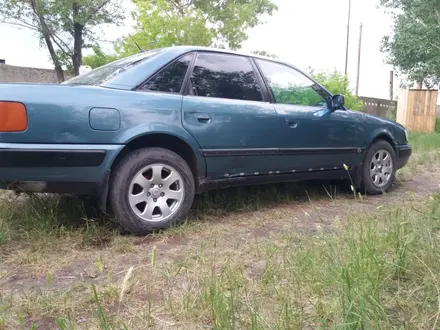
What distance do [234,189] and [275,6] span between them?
19.1 meters

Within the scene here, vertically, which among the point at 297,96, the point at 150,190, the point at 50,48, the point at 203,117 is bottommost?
the point at 150,190

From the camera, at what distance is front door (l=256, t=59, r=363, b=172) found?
12.6 feet

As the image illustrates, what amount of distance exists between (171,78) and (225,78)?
1.81ft

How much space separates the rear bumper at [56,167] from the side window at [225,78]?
37.7 inches

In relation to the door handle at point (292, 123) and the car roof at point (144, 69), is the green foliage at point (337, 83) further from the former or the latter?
the car roof at point (144, 69)

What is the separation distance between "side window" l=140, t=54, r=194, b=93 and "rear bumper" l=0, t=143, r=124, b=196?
588 millimetres

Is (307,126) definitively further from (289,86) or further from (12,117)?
(12,117)

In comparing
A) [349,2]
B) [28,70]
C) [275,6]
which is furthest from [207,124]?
[349,2]

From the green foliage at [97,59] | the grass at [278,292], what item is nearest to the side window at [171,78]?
the grass at [278,292]

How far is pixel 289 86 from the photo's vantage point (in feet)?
13.2

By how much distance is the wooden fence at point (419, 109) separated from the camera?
1441 cm

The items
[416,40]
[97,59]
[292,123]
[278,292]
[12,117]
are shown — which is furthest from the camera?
[416,40]

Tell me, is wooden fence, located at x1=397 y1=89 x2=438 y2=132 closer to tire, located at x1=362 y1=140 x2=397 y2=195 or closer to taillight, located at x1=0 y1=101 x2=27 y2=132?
tire, located at x1=362 y1=140 x2=397 y2=195

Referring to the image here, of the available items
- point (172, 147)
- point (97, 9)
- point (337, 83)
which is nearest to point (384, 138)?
point (172, 147)
